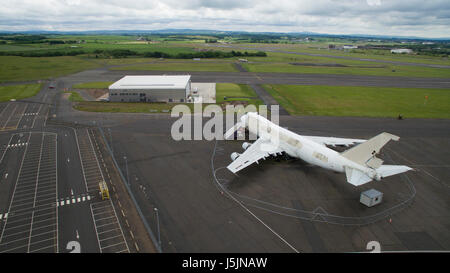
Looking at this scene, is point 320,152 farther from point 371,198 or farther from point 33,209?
point 33,209

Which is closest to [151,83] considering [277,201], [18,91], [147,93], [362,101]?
[147,93]

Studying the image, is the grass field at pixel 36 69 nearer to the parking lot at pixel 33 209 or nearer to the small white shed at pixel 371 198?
the parking lot at pixel 33 209

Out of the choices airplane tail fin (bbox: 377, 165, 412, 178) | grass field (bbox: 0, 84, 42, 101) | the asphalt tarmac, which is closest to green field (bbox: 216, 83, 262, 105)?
the asphalt tarmac

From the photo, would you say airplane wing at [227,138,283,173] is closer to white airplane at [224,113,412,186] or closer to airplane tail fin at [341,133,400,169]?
white airplane at [224,113,412,186]

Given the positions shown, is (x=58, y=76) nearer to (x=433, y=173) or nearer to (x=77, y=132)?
(x=77, y=132)

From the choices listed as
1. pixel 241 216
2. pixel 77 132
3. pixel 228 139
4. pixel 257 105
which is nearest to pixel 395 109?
pixel 257 105
